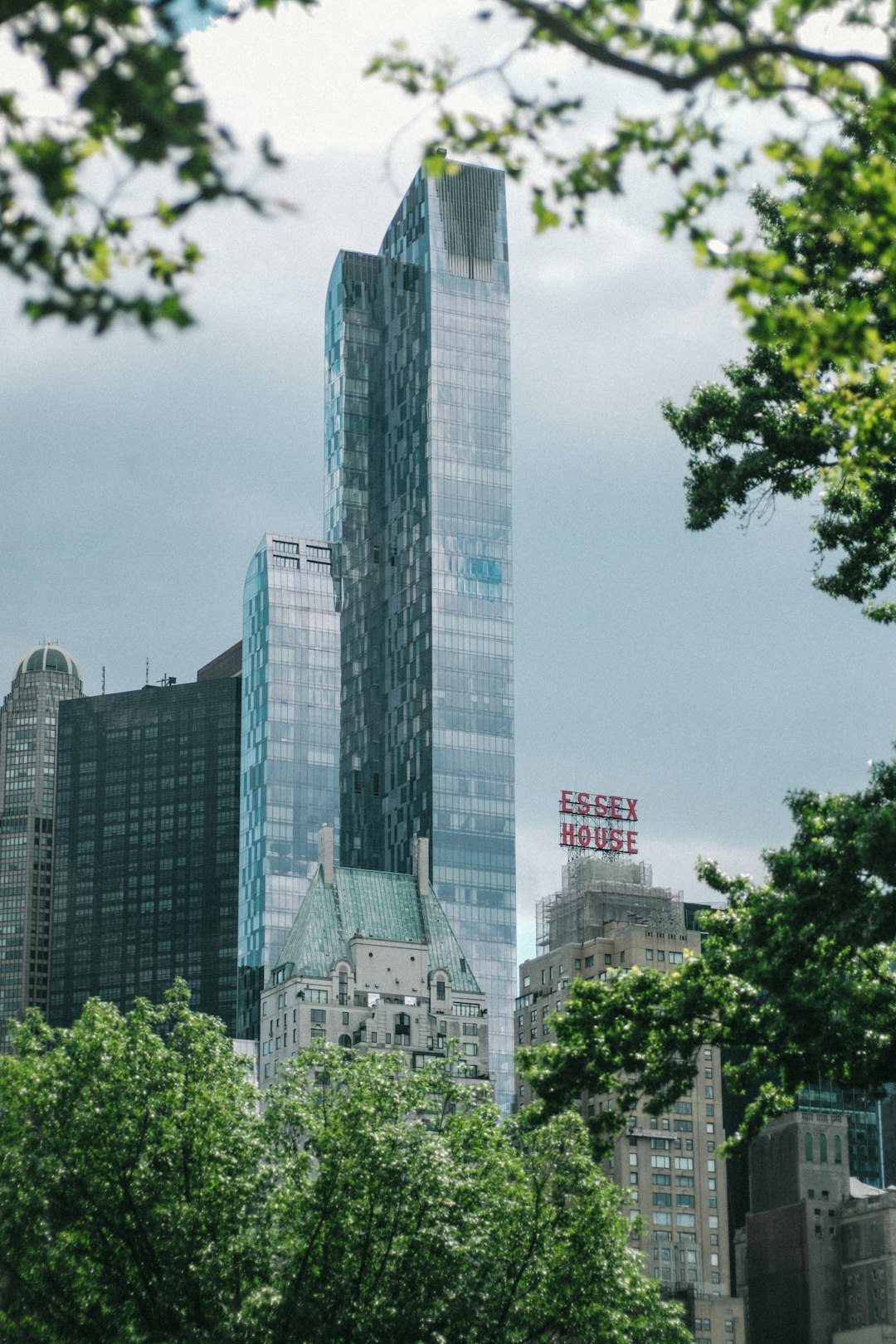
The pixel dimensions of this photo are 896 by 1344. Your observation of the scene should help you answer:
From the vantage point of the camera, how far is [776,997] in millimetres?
30453

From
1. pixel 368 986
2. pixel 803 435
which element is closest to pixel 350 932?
pixel 368 986

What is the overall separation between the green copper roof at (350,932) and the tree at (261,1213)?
127451mm

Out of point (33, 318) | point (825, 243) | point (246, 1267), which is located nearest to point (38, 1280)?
point (246, 1267)

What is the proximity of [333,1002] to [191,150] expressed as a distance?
177 m

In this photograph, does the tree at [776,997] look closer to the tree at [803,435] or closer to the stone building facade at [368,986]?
the tree at [803,435]

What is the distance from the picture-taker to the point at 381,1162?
54375 millimetres

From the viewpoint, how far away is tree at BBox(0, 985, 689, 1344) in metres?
52.7

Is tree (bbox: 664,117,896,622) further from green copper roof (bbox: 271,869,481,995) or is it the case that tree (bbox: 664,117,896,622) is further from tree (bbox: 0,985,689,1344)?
green copper roof (bbox: 271,869,481,995)

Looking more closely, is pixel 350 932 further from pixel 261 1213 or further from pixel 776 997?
pixel 776 997

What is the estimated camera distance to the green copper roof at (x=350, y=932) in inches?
7480

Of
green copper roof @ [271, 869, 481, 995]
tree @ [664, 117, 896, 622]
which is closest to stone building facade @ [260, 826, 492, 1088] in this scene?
green copper roof @ [271, 869, 481, 995]

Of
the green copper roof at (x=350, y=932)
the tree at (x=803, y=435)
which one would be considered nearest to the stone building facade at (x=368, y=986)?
the green copper roof at (x=350, y=932)

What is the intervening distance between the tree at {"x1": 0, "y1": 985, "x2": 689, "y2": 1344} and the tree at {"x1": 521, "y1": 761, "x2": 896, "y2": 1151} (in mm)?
21190

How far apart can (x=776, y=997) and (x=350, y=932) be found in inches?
6512
